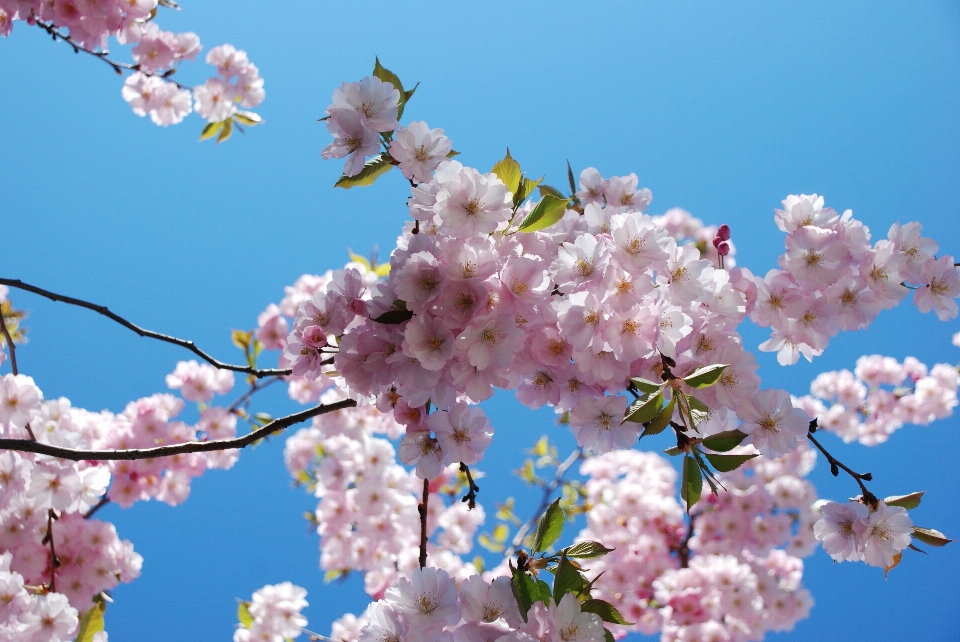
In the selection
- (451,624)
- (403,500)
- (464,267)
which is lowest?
(451,624)

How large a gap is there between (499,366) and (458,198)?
0.30 meters

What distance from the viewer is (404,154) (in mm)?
1188

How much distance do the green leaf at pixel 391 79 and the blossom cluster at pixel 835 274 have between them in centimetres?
83

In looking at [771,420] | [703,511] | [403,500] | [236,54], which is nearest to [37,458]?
[403,500]

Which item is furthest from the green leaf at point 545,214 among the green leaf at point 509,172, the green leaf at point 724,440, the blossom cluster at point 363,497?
the blossom cluster at point 363,497

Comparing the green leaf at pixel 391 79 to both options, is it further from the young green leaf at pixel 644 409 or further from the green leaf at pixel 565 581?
the green leaf at pixel 565 581

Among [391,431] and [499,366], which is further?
[391,431]

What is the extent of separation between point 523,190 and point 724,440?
58 centimetres

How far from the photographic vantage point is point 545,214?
1059mm

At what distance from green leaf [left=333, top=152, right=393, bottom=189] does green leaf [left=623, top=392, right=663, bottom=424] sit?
726 mm

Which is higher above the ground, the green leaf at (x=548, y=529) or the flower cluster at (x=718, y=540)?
the flower cluster at (x=718, y=540)

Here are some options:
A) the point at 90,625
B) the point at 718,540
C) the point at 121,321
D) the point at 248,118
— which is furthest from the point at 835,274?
the point at 718,540

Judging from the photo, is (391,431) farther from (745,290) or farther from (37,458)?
(745,290)

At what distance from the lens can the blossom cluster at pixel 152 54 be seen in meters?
2.43
